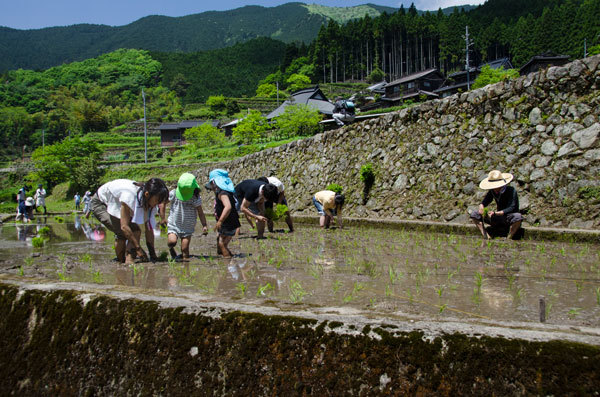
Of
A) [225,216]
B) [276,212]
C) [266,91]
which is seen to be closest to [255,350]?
[225,216]

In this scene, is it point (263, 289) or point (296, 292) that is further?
point (263, 289)

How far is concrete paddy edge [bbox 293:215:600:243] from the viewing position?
6.72m

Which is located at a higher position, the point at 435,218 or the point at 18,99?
the point at 18,99

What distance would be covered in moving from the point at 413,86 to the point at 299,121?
80.7ft

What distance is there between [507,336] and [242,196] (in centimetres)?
652

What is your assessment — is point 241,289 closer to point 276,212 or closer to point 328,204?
point 276,212

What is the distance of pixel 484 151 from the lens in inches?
379

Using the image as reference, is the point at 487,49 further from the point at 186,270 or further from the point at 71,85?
the point at 71,85

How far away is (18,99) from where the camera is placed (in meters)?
114

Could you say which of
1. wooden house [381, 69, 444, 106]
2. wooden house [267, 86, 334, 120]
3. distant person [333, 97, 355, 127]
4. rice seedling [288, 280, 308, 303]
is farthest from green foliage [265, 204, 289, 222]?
wooden house [381, 69, 444, 106]

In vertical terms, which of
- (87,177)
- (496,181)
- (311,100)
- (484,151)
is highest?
(311,100)

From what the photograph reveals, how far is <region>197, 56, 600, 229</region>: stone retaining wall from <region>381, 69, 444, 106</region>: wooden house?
48446 mm

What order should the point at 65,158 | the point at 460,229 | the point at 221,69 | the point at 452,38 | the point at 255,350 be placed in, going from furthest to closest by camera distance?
the point at 221,69
the point at 452,38
the point at 65,158
the point at 460,229
the point at 255,350

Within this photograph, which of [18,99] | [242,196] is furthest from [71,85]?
[242,196]
